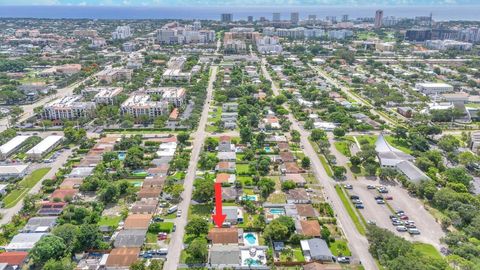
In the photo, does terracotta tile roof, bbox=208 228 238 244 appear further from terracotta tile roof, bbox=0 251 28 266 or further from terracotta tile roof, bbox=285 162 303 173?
terracotta tile roof, bbox=0 251 28 266

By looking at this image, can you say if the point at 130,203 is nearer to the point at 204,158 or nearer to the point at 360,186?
the point at 204,158

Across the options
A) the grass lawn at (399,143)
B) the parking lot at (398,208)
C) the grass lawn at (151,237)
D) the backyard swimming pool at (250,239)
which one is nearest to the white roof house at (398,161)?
the parking lot at (398,208)

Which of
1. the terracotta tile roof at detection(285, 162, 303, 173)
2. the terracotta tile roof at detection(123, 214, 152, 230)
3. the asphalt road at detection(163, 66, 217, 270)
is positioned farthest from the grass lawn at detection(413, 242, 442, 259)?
the terracotta tile roof at detection(123, 214, 152, 230)

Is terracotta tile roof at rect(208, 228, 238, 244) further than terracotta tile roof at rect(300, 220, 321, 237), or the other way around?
terracotta tile roof at rect(300, 220, 321, 237)

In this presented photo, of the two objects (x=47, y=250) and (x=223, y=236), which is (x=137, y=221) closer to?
(x=47, y=250)

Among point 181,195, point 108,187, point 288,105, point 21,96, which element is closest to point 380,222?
point 181,195
